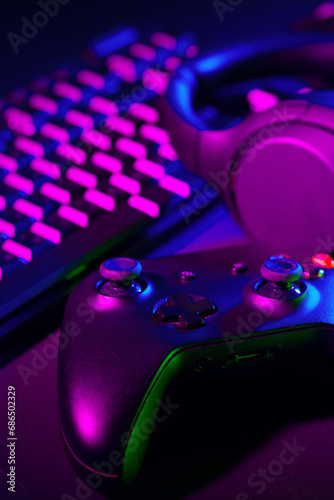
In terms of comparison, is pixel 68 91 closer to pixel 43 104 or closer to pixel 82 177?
pixel 43 104

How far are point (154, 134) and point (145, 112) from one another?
4cm

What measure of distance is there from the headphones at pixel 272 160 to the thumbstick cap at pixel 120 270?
0.13 metres

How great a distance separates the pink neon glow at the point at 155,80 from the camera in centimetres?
75

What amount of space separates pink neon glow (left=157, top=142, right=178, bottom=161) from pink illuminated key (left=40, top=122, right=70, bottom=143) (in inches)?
4.0

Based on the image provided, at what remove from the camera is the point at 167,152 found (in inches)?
26.9

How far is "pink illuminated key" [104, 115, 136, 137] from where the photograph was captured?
69cm

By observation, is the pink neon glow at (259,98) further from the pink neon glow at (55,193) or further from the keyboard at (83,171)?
the pink neon glow at (55,193)

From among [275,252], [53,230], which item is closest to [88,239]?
[53,230]

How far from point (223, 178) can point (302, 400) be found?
0.21 metres

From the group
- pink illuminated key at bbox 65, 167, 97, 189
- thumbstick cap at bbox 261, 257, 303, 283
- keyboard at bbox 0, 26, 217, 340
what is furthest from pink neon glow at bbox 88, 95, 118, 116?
thumbstick cap at bbox 261, 257, 303, 283

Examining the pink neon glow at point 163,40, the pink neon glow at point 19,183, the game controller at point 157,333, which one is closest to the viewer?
the game controller at point 157,333

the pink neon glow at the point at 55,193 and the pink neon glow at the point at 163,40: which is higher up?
the pink neon glow at the point at 163,40

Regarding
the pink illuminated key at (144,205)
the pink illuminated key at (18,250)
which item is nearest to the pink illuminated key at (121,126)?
the pink illuminated key at (144,205)

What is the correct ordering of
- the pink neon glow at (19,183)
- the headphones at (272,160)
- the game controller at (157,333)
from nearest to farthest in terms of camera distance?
the game controller at (157,333) < the headphones at (272,160) < the pink neon glow at (19,183)
